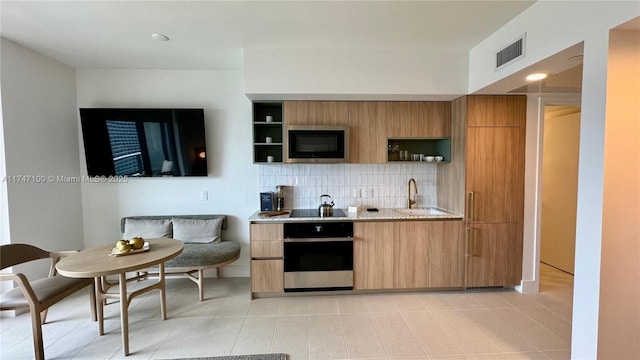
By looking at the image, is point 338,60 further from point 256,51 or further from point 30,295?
point 30,295

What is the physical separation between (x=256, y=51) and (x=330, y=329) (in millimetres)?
2753

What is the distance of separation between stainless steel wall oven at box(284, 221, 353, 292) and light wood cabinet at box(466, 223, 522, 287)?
53.4 inches

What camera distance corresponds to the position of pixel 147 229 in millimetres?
3199

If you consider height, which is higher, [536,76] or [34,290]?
[536,76]

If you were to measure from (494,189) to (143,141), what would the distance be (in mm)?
4095

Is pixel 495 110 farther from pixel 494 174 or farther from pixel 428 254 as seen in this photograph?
pixel 428 254

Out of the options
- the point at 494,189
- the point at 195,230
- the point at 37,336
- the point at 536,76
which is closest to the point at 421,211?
the point at 494,189

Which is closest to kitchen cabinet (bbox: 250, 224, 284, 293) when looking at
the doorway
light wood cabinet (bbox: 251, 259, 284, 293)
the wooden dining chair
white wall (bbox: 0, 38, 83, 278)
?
light wood cabinet (bbox: 251, 259, 284, 293)

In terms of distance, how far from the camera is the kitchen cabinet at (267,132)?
324cm

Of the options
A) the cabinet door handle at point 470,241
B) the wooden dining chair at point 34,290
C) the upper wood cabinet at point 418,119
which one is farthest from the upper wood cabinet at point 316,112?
the wooden dining chair at point 34,290

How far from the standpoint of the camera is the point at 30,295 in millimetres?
1912

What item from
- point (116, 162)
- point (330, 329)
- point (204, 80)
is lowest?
point (330, 329)

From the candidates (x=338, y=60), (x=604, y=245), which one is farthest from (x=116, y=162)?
(x=604, y=245)

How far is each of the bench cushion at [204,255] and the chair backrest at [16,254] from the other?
1021mm
